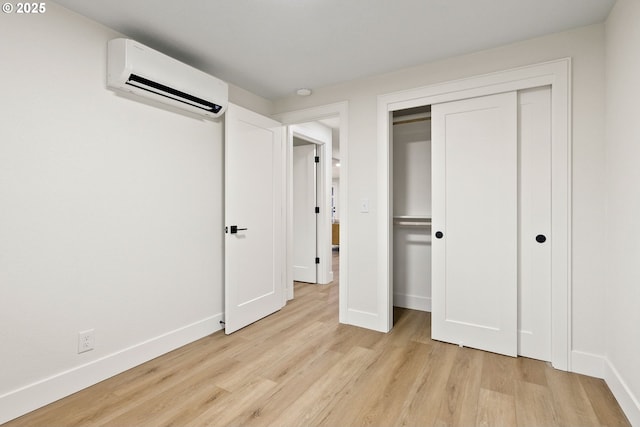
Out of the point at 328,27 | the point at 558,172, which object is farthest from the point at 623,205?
the point at 328,27

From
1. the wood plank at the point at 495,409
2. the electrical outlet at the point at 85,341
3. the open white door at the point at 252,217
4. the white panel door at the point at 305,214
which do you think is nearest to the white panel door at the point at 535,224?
the wood plank at the point at 495,409

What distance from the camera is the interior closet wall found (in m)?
3.53

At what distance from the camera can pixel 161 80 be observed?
A: 2.25 metres

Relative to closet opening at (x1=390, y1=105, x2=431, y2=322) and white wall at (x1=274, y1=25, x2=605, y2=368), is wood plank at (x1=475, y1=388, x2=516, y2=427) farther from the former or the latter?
closet opening at (x1=390, y1=105, x2=431, y2=322)

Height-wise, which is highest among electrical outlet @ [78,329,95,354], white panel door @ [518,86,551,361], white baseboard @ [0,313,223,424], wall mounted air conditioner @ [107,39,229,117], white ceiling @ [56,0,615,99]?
white ceiling @ [56,0,615,99]

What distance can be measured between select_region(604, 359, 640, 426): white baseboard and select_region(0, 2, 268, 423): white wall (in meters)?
2.97

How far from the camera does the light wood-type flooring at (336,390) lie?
172cm

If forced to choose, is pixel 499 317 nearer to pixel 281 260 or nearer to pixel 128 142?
pixel 281 260

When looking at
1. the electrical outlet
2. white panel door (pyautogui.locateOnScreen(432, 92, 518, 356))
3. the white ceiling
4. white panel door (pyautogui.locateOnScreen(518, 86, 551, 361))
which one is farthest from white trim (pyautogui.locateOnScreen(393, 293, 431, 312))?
the electrical outlet

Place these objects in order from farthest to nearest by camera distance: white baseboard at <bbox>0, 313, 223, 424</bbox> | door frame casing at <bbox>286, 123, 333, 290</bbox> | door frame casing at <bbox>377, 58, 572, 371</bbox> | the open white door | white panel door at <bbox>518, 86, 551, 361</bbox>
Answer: door frame casing at <bbox>286, 123, 333, 290</bbox> < the open white door < white panel door at <bbox>518, 86, 551, 361</bbox> < door frame casing at <bbox>377, 58, 572, 371</bbox> < white baseboard at <bbox>0, 313, 223, 424</bbox>

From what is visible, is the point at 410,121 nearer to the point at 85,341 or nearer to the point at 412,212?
the point at 412,212

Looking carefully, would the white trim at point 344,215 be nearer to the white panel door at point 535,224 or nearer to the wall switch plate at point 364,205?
the wall switch plate at point 364,205

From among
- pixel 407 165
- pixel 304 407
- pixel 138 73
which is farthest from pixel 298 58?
pixel 304 407

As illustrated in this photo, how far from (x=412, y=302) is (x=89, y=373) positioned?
9.99 feet
